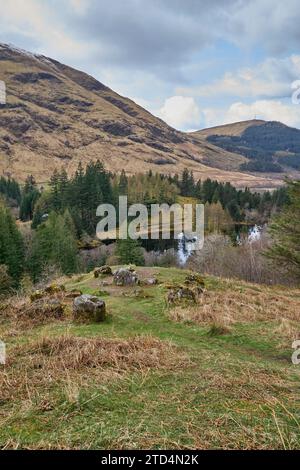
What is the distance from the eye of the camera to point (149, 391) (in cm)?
663

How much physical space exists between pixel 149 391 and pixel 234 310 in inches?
351

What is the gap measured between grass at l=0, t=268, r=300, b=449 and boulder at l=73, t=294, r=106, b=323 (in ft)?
3.02

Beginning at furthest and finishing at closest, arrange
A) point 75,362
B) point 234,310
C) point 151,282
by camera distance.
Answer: point 151,282 < point 234,310 < point 75,362

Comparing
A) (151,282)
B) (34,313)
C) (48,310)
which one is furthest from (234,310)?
(34,313)

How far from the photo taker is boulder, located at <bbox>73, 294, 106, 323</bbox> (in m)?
12.9

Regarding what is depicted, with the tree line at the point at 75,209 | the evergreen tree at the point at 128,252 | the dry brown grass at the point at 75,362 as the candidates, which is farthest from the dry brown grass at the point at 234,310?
the evergreen tree at the point at 128,252

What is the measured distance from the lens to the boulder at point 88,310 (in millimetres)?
12859

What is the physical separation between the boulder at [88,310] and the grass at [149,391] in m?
0.92

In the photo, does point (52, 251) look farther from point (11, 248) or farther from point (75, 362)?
point (75, 362)

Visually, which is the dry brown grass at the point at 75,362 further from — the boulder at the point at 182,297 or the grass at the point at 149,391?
the boulder at the point at 182,297

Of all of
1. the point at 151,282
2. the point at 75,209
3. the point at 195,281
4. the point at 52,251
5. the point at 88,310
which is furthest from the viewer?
the point at 75,209

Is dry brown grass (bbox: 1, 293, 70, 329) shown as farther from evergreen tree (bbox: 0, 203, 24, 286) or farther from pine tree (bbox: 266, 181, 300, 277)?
evergreen tree (bbox: 0, 203, 24, 286)

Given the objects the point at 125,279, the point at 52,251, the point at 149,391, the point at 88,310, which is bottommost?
the point at 52,251
